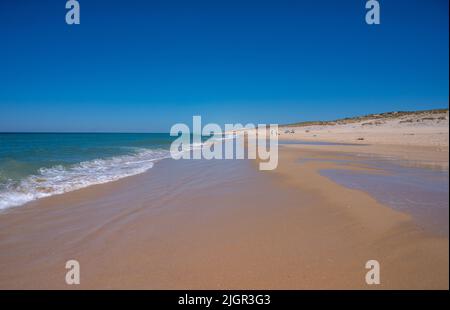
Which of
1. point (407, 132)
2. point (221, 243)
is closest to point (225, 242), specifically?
point (221, 243)

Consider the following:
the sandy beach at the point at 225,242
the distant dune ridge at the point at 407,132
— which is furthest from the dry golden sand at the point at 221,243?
the distant dune ridge at the point at 407,132

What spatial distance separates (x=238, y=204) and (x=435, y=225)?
10.8ft

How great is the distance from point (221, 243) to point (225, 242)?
0.06 m

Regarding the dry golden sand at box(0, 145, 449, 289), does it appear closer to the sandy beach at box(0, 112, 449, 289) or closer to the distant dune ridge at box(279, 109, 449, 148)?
the sandy beach at box(0, 112, 449, 289)

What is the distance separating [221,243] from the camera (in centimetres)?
356

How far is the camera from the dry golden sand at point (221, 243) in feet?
8.70

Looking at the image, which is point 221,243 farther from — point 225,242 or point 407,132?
point 407,132

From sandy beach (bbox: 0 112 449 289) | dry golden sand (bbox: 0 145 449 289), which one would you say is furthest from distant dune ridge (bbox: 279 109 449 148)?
dry golden sand (bbox: 0 145 449 289)

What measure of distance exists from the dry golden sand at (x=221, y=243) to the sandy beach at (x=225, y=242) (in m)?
0.01
